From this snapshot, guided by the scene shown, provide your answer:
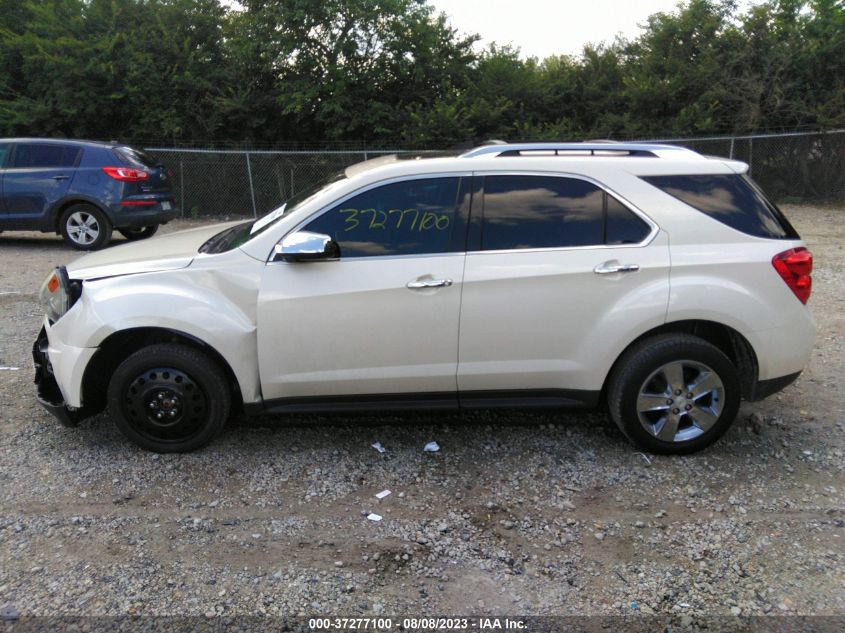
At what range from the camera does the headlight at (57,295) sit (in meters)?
4.20

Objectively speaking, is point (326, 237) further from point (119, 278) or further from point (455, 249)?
point (119, 278)

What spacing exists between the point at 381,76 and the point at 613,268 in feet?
40.4

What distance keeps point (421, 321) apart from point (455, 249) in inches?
17.6

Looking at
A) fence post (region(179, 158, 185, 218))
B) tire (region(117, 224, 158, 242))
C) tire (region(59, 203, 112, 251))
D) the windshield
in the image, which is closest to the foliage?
fence post (region(179, 158, 185, 218))

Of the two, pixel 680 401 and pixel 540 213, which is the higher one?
pixel 540 213

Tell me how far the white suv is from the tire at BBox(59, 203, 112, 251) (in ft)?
24.4

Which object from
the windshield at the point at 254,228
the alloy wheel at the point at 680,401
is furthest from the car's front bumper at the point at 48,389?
the alloy wheel at the point at 680,401

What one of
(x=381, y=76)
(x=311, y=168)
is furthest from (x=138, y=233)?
(x=381, y=76)

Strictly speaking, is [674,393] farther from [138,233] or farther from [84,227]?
[138,233]

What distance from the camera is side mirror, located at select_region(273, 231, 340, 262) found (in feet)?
12.9

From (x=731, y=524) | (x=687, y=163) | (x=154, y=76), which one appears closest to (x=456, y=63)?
(x=154, y=76)

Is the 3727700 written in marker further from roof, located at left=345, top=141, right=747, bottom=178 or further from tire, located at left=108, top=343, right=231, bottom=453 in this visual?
tire, located at left=108, top=343, right=231, bottom=453

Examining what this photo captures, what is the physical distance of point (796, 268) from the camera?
13.3ft

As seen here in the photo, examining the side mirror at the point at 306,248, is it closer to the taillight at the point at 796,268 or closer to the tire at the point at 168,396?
the tire at the point at 168,396
